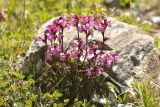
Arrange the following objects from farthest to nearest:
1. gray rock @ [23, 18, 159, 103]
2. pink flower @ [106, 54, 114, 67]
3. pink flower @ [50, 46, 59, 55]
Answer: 1. gray rock @ [23, 18, 159, 103]
2. pink flower @ [50, 46, 59, 55]
3. pink flower @ [106, 54, 114, 67]

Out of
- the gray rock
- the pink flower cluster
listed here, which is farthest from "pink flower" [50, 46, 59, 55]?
the gray rock

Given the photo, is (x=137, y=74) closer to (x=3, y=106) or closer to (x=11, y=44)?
(x=3, y=106)

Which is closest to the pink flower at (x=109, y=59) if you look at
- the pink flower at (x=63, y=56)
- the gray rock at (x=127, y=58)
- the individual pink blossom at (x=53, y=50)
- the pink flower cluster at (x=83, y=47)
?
the pink flower cluster at (x=83, y=47)

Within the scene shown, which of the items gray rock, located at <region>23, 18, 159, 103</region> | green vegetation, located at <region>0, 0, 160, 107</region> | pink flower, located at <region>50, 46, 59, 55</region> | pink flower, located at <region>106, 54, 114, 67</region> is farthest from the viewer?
gray rock, located at <region>23, 18, 159, 103</region>

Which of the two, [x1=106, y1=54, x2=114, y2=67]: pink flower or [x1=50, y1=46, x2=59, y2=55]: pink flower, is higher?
[x1=50, y1=46, x2=59, y2=55]: pink flower

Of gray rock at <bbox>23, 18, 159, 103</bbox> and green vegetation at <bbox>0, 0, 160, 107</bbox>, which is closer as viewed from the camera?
green vegetation at <bbox>0, 0, 160, 107</bbox>

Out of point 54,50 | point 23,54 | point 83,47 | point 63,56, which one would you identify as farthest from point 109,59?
point 23,54

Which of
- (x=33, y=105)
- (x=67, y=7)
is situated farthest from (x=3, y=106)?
(x=67, y=7)

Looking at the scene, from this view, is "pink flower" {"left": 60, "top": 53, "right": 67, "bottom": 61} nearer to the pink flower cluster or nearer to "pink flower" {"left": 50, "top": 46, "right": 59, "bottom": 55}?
the pink flower cluster
